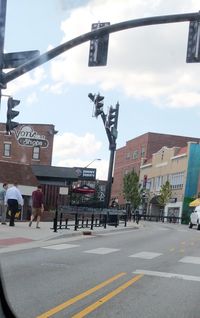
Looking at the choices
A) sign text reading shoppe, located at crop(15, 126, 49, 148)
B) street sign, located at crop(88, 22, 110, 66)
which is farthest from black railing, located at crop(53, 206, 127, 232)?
sign text reading shoppe, located at crop(15, 126, 49, 148)

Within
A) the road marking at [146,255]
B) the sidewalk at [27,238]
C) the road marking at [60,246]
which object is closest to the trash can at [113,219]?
the sidewalk at [27,238]

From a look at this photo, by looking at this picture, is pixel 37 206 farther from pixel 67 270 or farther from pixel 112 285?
pixel 112 285

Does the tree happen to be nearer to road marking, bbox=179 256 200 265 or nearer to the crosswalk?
the crosswalk

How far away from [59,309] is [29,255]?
5316 millimetres

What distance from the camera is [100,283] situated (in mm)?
8430

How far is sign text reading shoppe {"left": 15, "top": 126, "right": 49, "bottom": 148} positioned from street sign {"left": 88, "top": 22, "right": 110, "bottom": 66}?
23.3 metres

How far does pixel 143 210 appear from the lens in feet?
269

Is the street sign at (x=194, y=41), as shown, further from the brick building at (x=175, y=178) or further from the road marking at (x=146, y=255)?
the brick building at (x=175, y=178)

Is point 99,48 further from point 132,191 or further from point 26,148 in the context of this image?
point 132,191

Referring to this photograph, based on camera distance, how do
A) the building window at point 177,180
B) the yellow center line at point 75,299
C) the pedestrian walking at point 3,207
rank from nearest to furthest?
the yellow center line at point 75,299 → the pedestrian walking at point 3,207 → the building window at point 177,180

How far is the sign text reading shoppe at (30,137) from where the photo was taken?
126 ft

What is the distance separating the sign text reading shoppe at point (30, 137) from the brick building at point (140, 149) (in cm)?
4373

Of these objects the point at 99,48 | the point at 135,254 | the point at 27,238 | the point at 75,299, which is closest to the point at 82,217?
the point at 27,238

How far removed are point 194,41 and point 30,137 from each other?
98.3 feet
